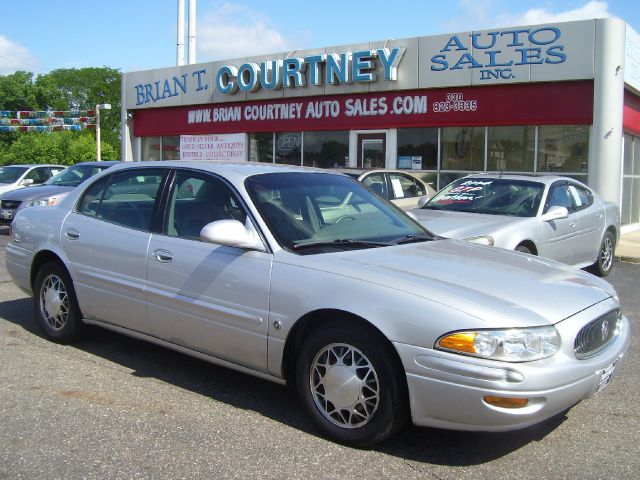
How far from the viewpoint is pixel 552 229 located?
7.97m

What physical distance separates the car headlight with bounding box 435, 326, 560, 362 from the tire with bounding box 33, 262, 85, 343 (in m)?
3.26

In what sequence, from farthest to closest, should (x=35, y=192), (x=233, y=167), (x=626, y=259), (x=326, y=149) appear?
(x=326, y=149) < (x=35, y=192) < (x=626, y=259) < (x=233, y=167)

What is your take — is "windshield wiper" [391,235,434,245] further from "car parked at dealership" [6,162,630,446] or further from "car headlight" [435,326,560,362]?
"car headlight" [435,326,560,362]

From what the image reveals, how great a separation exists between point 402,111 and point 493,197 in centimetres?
883

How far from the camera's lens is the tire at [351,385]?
3.47m

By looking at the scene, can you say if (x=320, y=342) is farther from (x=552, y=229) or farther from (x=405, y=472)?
(x=552, y=229)

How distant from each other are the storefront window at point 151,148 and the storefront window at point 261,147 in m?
4.50

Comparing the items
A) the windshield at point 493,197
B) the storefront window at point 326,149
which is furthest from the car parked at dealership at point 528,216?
the storefront window at point 326,149

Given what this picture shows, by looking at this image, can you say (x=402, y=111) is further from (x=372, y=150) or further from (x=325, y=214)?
(x=325, y=214)

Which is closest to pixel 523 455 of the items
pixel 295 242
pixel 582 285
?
pixel 582 285

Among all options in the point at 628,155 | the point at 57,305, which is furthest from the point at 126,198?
the point at 628,155

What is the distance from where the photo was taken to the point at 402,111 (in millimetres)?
16734

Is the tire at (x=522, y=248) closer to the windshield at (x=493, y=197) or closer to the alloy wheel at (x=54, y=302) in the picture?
the windshield at (x=493, y=197)

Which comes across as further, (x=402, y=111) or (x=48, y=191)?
(x=402, y=111)
